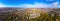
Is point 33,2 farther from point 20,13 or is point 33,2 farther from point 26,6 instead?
point 20,13

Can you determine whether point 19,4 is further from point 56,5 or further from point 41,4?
point 56,5

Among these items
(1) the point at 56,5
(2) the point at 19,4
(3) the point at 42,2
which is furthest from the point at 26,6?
(1) the point at 56,5

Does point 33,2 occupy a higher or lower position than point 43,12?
higher

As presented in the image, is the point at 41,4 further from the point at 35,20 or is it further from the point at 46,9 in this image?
the point at 35,20

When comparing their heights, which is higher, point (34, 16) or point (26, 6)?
point (26, 6)

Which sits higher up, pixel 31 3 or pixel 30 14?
pixel 31 3

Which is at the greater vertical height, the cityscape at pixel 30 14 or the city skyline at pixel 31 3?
the city skyline at pixel 31 3

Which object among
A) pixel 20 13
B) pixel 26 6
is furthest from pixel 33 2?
pixel 20 13

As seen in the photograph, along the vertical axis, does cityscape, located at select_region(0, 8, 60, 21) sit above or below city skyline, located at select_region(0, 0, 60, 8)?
below

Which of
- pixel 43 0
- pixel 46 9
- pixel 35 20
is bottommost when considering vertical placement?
pixel 35 20
